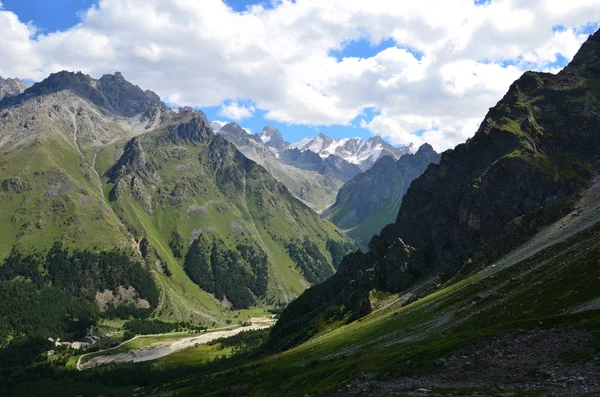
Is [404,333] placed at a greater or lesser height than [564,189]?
lesser

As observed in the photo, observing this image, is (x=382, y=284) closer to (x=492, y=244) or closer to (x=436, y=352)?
(x=492, y=244)

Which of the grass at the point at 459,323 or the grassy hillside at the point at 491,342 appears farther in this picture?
the grass at the point at 459,323

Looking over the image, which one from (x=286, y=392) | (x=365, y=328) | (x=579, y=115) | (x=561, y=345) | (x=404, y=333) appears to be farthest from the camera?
(x=579, y=115)

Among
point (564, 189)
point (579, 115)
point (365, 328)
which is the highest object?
point (579, 115)

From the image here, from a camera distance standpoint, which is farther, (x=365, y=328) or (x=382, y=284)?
(x=382, y=284)

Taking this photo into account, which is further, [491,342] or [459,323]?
[459,323]

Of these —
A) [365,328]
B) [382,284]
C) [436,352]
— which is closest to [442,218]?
[382,284]

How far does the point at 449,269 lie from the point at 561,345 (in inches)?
4069

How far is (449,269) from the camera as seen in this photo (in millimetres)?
146125

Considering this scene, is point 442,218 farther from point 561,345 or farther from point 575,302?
point 561,345

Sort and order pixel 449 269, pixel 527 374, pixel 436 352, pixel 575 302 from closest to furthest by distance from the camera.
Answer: pixel 527 374 → pixel 436 352 → pixel 575 302 → pixel 449 269

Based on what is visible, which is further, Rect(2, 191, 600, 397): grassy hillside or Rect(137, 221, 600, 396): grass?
Rect(137, 221, 600, 396): grass

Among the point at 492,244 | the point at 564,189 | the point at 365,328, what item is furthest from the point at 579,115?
the point at 365,328

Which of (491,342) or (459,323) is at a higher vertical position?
(491,342)
